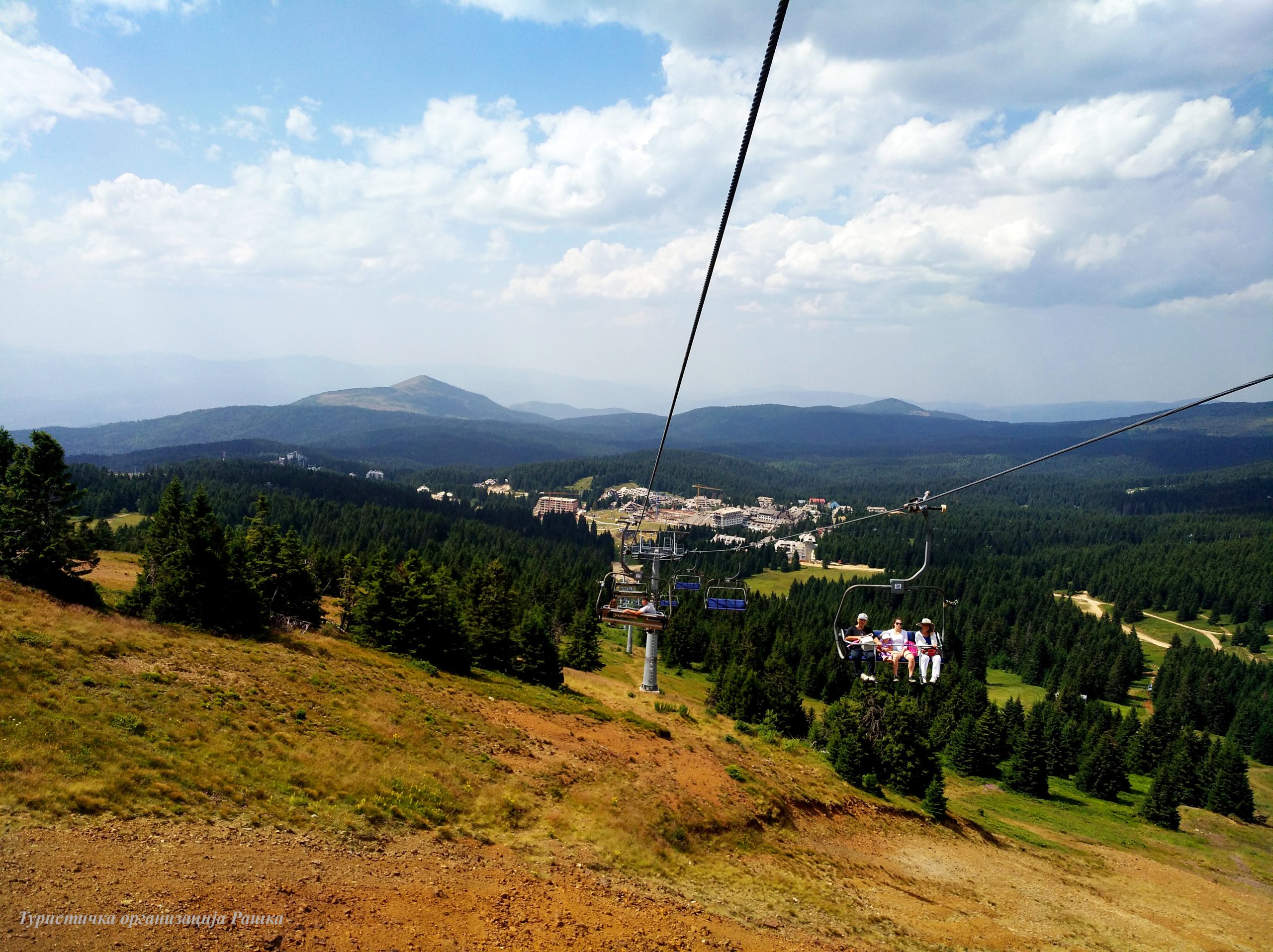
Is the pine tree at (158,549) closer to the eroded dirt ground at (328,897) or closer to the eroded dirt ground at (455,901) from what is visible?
the eroded dirt ground at (328,897)

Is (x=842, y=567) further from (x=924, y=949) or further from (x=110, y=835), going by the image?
(x=110, y=835)

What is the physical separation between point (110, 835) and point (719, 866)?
16808mm

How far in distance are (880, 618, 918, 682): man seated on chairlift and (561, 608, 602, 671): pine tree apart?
149ft

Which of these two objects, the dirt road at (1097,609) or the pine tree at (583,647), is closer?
the pine tree at (583,647)

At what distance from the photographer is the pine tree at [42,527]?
33.4 metres

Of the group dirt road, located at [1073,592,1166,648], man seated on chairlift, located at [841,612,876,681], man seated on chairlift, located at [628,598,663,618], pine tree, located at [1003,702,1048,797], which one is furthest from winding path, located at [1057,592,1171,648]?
man seated on chairlift, located at [841,612,876,681]

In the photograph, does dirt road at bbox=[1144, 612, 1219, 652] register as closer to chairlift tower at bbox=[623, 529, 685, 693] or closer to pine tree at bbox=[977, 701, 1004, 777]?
pine tree at bbox=[977, 701, 1004, 777]

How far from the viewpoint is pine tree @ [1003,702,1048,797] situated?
198 feet

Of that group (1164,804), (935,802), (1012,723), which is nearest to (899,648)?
(935,802)

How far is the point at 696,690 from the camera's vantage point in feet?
234

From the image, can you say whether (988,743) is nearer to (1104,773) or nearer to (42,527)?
(1104,773)

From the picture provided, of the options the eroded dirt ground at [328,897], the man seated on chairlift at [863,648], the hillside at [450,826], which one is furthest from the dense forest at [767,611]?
the eroded dirt ground at [328,897]

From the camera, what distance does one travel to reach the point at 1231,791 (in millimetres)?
61281

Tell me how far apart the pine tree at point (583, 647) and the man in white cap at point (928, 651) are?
45950mm
